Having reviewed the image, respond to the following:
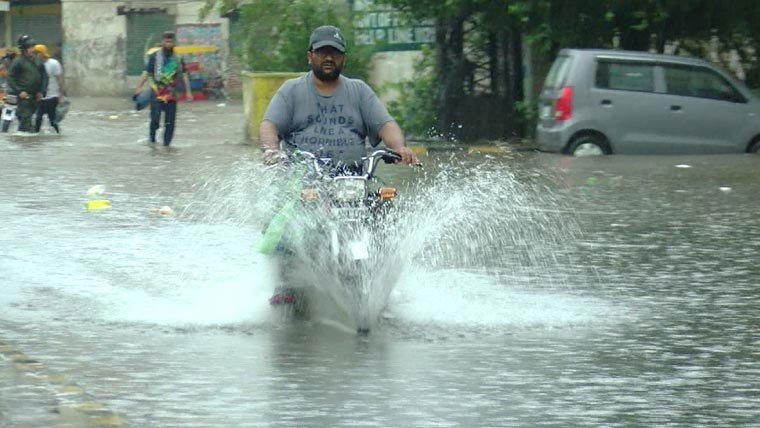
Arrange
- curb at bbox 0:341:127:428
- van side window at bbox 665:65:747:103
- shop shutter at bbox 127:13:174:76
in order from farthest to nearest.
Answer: shop shutter at bbox 127:13:174:76 < van side window at bbox 665:65:747:103 < curb at bbox 0:341:127:428

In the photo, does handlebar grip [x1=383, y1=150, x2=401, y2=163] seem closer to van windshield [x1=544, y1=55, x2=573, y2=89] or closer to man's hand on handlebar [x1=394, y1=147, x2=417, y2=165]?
man's hand on handlebar [x1=394, y1=147, x2=417, y2=165]

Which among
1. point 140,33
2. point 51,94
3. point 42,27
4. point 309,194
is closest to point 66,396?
point 309,194

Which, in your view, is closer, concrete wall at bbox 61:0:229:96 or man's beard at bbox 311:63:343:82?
man's beard at bbox 311:63:343:82

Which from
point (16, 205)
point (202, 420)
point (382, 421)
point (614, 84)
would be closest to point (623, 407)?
point (382, 421)

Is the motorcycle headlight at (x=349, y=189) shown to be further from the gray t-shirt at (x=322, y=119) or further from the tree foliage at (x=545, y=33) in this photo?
the tree foliage at (x=545, y=33)

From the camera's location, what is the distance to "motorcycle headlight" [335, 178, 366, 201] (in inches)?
330

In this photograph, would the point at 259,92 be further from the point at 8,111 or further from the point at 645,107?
the point at 645,107

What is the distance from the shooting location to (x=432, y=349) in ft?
25.8

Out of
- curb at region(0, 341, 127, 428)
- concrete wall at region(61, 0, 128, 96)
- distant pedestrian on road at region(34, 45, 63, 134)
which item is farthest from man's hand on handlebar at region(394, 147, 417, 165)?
concrete wall at region(61, 0, 128, 96)

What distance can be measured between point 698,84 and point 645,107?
0.86 meters

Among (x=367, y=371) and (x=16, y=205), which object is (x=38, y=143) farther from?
(x=367, y=371)

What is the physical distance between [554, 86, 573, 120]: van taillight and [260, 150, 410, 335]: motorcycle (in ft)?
43.9

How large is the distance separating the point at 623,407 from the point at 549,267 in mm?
4582

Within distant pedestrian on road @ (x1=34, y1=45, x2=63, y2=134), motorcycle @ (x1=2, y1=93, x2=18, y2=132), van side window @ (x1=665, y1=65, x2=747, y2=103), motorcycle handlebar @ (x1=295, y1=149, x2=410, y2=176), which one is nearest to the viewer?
motorcycle handlebar @ (x1=295, y1=149, x2=410, y2=176)
